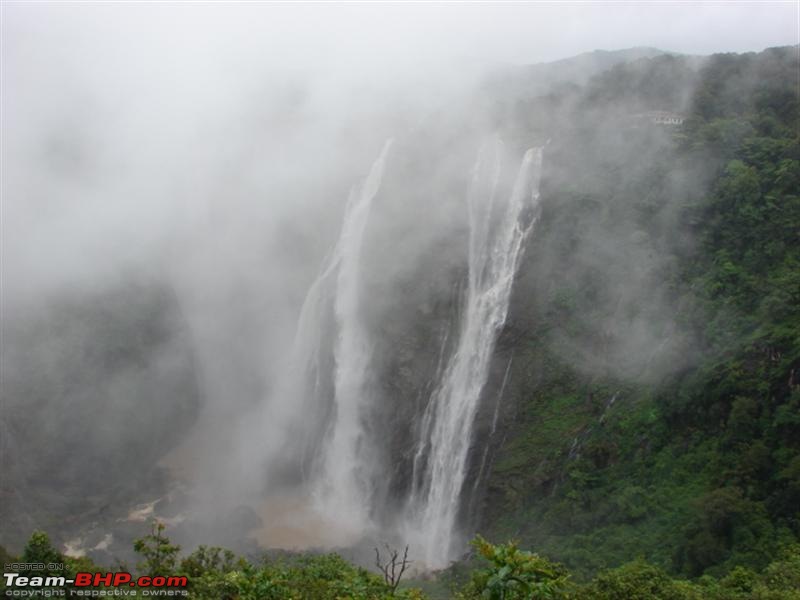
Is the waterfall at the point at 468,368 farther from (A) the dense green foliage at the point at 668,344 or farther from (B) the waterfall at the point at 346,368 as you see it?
(B) the waterfall at the point at 346,368

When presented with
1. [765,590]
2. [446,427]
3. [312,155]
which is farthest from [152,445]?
[765,590]

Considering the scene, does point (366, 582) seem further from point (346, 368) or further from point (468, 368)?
point (346, 368)

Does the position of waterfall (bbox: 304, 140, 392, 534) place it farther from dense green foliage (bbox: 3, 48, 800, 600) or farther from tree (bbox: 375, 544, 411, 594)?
dense green foliage (bbox: 3, 48, 800, 600)

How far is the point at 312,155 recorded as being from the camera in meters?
41.8

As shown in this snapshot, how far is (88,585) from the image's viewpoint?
13109 mm

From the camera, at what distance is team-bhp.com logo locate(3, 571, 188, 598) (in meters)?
12.8

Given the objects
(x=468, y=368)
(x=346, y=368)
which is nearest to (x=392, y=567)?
(x=468, y=368)

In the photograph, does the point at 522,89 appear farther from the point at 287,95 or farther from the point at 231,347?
the point at 231,347

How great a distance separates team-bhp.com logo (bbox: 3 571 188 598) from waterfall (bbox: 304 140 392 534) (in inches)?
636

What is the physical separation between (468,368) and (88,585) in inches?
719

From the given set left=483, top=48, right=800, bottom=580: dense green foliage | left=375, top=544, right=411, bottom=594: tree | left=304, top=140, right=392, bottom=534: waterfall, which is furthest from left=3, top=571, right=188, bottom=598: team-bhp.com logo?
left=304, top=140, right=392, bottom=534: waterfall

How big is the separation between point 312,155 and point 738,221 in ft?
83.6

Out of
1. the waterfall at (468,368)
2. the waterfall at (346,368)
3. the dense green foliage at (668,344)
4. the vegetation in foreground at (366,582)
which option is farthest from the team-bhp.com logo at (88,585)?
the waterfall at (346,368)

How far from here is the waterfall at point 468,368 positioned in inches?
1062
